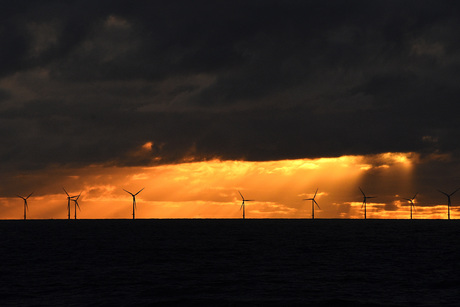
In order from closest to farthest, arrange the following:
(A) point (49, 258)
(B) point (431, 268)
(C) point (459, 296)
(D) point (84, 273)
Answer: (C) point (459, 296) < (D) point (84, 273) < (B) point (431, 268) < (A) point (49, 258)

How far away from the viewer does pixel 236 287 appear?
68.2m

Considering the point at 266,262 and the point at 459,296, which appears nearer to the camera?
the point at 459,296

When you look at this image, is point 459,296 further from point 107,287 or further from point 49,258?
point 49,258

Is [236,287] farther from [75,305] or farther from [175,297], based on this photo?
[75,305]

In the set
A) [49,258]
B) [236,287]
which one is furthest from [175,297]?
[49,258]

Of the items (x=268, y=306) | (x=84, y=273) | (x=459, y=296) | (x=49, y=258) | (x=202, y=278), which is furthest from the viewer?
(x=49, y=258)

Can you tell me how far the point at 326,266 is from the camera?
308 ft

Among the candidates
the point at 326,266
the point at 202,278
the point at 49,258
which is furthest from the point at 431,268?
the point at 49,258

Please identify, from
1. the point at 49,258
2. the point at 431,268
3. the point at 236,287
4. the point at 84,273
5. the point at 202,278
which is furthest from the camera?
the point at 49,258

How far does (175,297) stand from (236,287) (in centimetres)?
961

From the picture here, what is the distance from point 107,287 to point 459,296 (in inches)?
1621

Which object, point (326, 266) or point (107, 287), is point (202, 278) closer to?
point (107, 287)

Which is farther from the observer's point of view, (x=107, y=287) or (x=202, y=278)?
(x=202, y=278)

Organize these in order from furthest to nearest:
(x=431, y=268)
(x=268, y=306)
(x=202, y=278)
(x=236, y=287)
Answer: (x=431, y=268) → (x=202, y=278) → (x=236, y=287) → (x=268, y=306)
